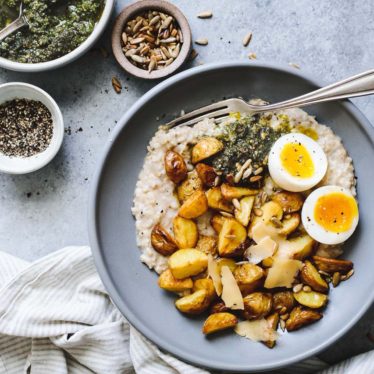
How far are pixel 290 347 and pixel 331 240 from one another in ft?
1.34

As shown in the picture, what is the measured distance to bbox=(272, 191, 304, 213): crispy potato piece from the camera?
6.91 ft

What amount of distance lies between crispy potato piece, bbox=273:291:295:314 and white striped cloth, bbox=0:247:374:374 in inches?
10.1

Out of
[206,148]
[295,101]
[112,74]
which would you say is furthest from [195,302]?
[112,74]

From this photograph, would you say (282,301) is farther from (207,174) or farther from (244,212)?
(207,174)

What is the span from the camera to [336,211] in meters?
2.08

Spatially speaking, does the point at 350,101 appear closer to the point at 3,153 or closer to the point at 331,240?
the point at 331,240

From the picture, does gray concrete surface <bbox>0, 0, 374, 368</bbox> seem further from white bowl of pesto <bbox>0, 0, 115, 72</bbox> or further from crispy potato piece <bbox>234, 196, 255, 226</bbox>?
crispy potato piece <bbox>234, 196, 255, 226</bbox>

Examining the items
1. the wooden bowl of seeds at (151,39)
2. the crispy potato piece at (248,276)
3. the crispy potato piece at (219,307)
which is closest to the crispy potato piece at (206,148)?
the wooden bowl of seeds at (151,39)

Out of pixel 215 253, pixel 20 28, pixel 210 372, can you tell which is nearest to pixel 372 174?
pixel 215 253

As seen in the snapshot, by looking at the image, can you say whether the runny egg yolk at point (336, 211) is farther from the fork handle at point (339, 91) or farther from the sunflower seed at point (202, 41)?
the sunflower seed at point (202, 41)

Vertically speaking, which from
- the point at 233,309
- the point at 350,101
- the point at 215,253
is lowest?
the point at 233,309

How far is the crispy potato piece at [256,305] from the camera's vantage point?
6.80 ft

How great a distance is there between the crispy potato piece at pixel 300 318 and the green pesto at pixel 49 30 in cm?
124

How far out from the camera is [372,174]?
2.15 metres
